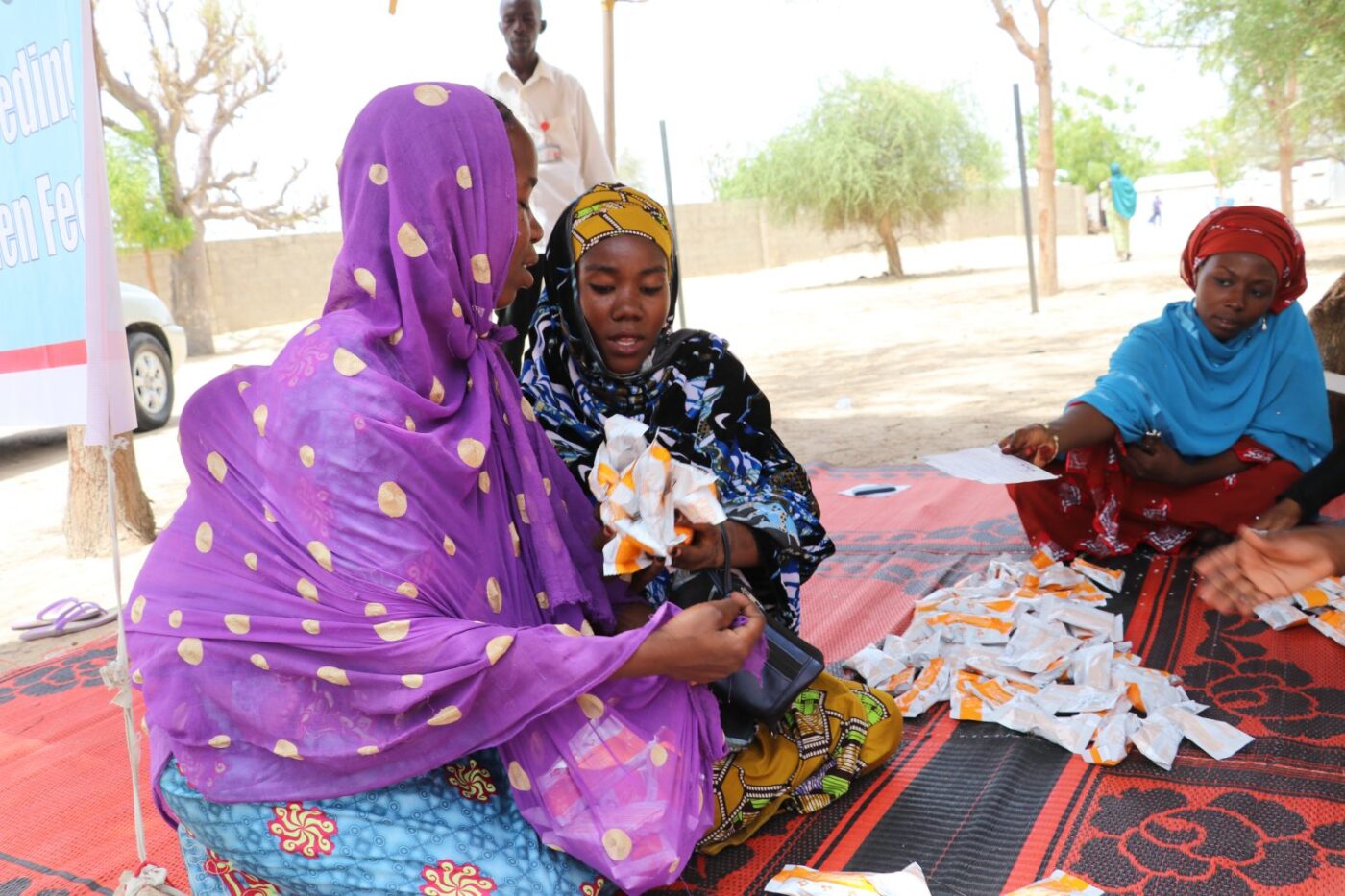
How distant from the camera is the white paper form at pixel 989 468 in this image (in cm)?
281

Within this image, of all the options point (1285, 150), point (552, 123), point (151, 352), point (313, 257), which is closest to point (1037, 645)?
point (552, 123)

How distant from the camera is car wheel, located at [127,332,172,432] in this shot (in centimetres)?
855

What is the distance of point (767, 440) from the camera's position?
2430 mm

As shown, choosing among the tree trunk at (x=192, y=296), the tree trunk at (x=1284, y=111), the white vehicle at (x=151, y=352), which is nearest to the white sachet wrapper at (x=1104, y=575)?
the white vehicle at (x=151, y=352)

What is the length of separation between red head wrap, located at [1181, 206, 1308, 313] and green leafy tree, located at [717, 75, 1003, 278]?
57.4ft

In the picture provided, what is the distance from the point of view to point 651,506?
182cm

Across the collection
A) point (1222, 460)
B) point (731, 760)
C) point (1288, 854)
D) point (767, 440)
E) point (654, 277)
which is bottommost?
point (1288, 854)

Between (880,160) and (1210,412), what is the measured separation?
18491 millimetres

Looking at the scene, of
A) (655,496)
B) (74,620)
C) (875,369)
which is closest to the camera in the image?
(655,496)

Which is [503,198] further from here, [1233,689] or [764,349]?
[764,349]

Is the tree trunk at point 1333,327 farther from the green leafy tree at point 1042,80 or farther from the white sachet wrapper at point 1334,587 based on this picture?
the green leafy tree at point 1042,80

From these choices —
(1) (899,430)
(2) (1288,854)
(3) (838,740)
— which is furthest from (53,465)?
(2) (1288,854)

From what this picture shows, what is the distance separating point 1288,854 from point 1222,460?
6.12ft

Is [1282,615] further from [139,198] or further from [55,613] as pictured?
[139,198]
